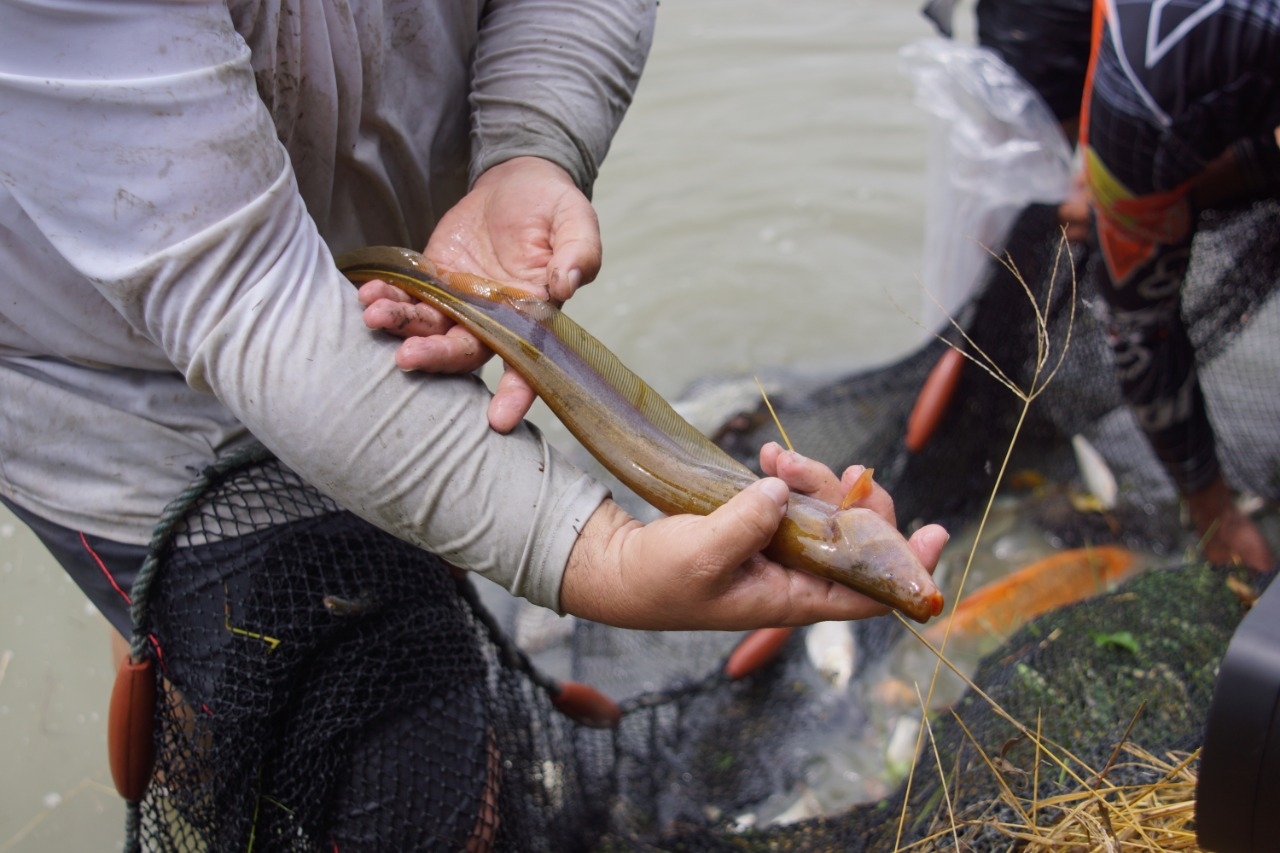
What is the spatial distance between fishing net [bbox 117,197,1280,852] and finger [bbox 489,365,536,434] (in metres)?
0.58

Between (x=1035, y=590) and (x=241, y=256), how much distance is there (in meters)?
2.94

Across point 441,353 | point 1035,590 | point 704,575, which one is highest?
point 441,353

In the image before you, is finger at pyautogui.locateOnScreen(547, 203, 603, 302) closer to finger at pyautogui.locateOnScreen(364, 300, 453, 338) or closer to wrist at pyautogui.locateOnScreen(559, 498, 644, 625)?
finger at pyautogui.locateOnScreen(364, 300, 453, 338)

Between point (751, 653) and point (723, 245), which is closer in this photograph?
point (751, 653)

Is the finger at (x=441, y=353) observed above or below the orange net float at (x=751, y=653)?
above

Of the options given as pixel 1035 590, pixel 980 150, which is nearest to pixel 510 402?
pixel 1035 590

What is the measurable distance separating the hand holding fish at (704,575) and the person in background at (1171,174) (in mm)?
1883

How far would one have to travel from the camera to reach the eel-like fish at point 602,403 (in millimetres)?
1767

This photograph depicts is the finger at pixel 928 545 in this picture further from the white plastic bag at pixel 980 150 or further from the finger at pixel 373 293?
the white plastic bag at pixel 980 150

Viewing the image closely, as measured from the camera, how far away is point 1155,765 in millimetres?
1906

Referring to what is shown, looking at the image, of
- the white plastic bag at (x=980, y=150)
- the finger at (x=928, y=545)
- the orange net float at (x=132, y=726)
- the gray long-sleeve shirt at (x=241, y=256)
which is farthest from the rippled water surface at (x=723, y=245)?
the finger at (x=928, y=545)

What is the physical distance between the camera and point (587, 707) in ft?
9.12

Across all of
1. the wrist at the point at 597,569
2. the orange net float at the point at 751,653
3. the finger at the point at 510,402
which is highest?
the finger at the point at 510,402

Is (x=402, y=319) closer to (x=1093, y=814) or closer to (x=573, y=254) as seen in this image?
(x=573, y=254)
